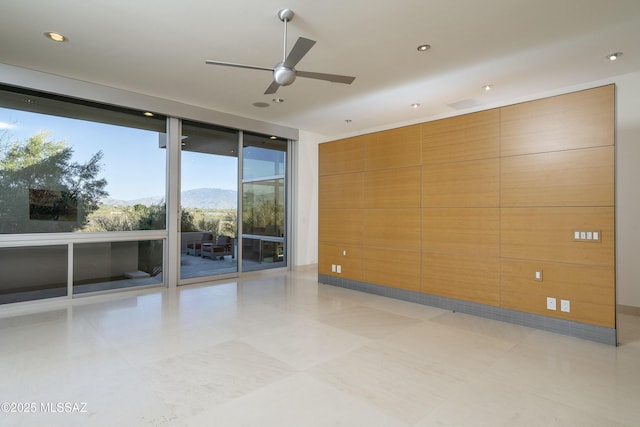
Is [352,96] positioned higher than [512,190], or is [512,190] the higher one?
[352,96]

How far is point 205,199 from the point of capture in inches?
261

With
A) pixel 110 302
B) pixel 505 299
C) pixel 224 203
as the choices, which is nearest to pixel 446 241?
pixel 505 299

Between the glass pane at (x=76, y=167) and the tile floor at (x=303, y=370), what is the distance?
1.42 metres

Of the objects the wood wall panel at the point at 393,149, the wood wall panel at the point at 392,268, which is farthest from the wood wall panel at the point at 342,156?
the wood wall panel at the point at 392,268

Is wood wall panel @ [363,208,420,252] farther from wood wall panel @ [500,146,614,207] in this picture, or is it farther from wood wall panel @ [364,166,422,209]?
wood wall panel @ [500,146,614,207]

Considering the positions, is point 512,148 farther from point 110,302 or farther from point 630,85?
point 110,302

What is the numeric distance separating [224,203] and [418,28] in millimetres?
4875

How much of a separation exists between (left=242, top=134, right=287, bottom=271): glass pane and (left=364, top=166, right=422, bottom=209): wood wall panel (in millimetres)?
2761

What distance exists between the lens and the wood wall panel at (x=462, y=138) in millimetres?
4305

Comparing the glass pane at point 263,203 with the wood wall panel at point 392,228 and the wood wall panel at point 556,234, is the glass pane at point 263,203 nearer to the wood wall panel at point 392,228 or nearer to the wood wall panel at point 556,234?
the wood wall panel at point 392,228

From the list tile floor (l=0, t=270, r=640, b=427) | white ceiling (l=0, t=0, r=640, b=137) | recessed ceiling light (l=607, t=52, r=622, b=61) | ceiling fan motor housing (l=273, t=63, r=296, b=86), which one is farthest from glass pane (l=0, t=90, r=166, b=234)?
recessed ceiling light (l=607, t=52, r=622, b=61)

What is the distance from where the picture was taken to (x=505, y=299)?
13.8 ft

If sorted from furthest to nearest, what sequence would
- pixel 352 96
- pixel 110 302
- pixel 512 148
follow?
pixel 352 96, pixel 110 302, pixel 512 148

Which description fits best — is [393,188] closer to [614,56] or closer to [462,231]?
[462,231]
